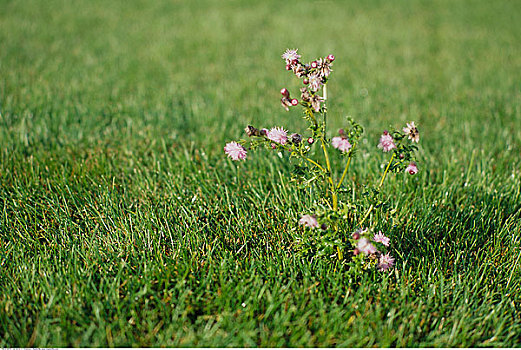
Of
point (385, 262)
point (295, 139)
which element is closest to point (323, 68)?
point (295, 139)

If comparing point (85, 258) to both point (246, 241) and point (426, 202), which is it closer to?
point (246, 241)

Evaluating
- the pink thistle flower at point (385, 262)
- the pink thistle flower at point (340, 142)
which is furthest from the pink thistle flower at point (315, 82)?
the pink thistle flower at point (385, 262)

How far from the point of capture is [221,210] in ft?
7.66

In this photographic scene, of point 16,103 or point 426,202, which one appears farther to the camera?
point 16,103

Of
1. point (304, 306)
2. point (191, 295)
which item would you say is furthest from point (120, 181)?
point (304, 306)

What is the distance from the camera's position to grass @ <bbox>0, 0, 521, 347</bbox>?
1717 millimetres

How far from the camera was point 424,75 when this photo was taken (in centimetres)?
520

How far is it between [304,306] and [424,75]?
13.5ft

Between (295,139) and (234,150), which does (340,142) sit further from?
(234,150)

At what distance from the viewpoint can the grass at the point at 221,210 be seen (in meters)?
1.72

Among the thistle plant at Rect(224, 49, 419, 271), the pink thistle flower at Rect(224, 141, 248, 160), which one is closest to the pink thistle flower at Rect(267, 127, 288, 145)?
the thistle plant at Rect(224, 49, 419, 271)

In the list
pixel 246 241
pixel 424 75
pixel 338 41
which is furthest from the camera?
pixel 338 41

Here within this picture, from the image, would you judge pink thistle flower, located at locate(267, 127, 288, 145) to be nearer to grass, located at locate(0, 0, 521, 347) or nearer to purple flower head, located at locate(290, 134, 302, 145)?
purple flower head, located at locate(290, 134, 302, 145)

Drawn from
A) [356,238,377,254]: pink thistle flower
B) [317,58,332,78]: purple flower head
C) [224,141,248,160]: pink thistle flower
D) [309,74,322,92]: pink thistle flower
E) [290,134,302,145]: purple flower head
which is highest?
[317,58,332,78]: purple flower head
